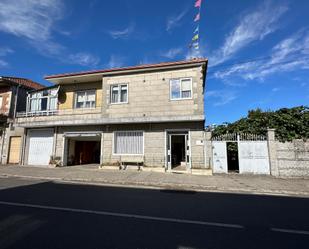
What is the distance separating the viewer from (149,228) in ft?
13.5

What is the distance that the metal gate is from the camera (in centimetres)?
1235

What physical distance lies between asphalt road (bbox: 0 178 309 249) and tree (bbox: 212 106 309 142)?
713cm

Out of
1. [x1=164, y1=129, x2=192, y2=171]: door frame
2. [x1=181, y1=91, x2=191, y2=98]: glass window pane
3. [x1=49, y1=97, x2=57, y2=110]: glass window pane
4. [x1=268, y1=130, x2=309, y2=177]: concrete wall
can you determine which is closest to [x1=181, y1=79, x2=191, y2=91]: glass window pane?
[x1=181, y1=91, x2=191, y2=98]: glass window pane

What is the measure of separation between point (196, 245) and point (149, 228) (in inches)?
41.1

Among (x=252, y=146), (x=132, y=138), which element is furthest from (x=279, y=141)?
(x=132, y=138)

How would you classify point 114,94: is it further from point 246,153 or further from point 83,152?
point 246,153

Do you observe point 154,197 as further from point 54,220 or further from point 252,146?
point 252,146

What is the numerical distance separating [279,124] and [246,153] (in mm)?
3014

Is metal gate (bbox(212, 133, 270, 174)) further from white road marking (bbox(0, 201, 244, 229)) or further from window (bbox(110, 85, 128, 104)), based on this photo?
white road marking (bbox(0, 201, 244, 229))

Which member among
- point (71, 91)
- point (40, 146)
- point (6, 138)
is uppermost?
point (71, 91)

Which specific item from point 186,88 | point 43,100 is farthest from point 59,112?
point 186,88

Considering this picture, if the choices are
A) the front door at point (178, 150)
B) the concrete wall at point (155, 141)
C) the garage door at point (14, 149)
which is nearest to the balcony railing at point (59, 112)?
the concrete wall at point (155, 141)

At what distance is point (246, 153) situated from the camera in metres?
12.6

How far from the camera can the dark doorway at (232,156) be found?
13273mm
